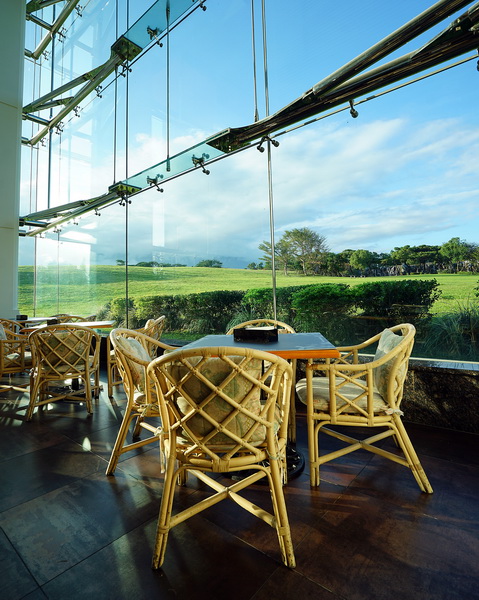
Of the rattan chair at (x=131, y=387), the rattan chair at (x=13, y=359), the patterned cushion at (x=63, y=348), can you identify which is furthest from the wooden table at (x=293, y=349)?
the rattan chair at (x=13, y=359)

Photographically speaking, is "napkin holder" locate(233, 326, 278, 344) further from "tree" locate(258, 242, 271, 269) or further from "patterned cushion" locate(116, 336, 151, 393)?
"tree" locate(258, 242, 271, 269)

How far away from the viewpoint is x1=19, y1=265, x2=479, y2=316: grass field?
136 inches

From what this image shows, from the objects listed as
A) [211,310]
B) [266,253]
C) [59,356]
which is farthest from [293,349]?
[211,310]

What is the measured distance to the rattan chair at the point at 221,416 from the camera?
4.41 ft

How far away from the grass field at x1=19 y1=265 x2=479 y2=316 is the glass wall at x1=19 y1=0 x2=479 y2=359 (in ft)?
0.10

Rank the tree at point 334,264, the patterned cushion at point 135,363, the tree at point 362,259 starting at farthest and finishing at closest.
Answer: the tree at point 334,264 → the tree at point 362,259 → the patterned cushion at point 135,363

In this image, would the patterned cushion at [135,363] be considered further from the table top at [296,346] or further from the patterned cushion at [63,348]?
the patterned cushion at [63,348]

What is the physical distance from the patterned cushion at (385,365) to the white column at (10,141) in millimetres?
7851

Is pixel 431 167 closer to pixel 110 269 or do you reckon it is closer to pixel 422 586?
pixel 422 586

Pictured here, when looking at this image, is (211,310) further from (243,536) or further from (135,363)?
(243,536)

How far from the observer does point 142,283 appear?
697cm

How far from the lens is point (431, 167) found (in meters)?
3.59

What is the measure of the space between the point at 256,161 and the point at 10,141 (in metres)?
6.34

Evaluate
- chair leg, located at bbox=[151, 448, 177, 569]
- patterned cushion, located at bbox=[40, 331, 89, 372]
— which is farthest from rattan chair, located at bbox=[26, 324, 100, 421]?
chair leg, located at bbox=[151, 448, 177, 569]
